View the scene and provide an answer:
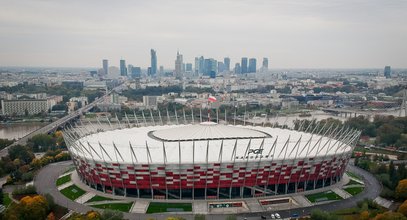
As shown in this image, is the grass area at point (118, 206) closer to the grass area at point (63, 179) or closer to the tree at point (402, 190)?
the grass area at point (63, 179)

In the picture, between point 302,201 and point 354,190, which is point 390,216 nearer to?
point 302,201

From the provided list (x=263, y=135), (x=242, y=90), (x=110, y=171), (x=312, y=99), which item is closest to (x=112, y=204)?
(x=110, y=171)

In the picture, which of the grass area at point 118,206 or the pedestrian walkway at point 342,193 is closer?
the grass area at point 118,206

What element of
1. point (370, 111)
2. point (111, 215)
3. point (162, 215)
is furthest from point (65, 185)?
point (370, 111)

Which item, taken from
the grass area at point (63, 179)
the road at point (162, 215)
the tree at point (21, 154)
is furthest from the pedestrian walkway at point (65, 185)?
the tree at point (21, 154)

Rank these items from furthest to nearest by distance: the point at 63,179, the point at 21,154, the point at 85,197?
the point at 21,154
the point at 63,179
the point at 85,197

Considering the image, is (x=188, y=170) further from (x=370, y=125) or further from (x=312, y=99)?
(x=312, y=99)
